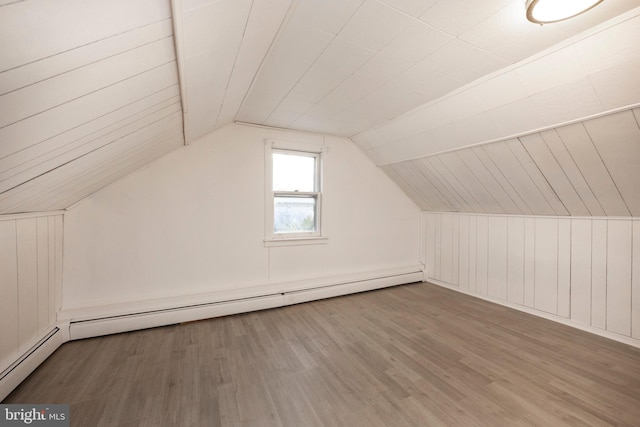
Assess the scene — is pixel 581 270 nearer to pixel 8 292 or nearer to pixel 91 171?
pixel 91 171

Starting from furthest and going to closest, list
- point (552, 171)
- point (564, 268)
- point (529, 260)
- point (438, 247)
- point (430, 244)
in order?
point (430, 244), point (438, 247), point (529, 260), point (564, 268), point (552, 171)

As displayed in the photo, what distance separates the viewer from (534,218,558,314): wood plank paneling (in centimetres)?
291

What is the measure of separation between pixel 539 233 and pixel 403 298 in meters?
1.77

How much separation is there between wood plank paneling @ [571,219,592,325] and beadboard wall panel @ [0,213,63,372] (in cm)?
481

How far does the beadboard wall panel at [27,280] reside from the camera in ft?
5.61

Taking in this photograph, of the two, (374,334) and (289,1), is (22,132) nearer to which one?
(289,1)

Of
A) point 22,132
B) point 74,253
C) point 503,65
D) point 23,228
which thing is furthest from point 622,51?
point 74,253

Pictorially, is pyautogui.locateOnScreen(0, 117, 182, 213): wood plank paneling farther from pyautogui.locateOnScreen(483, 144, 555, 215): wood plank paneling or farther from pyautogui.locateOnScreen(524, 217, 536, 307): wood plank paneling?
pyautogui.locateOnScreen(524, 217, 536, 307): wood plank paneling

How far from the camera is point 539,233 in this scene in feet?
10.00

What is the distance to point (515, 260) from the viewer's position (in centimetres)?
326

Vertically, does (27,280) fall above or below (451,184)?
below

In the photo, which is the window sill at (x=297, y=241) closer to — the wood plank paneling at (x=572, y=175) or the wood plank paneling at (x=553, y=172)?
the wood plank paneling at (x=553, y=172)

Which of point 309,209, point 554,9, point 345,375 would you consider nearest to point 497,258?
point 309,209

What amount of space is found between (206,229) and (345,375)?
2100 mm
